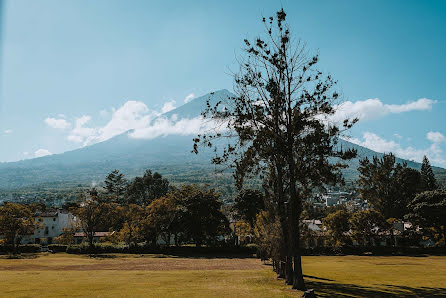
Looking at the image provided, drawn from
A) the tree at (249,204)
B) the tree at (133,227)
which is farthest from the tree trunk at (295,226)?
the tree at (249,204)

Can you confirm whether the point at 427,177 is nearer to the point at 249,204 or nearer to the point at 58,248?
the point at 249,204

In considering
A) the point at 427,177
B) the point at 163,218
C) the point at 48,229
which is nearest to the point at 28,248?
the point at 163,218

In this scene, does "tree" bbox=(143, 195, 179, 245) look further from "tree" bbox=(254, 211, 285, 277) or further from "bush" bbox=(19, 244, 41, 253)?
"tree" bbox=(254, 211, 285, 277)

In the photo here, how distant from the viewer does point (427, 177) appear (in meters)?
77.9

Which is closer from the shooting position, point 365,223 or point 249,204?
point 365,223

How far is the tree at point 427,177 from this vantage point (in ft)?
241

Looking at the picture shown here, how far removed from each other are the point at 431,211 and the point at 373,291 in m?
35.7

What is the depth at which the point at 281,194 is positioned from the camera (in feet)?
61.4

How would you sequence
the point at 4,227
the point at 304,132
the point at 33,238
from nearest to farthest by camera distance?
the point at 304,132 < the point at 4,227 < the point at 33,238

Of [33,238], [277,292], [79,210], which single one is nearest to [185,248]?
[79,210]

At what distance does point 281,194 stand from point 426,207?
35984 millimetres

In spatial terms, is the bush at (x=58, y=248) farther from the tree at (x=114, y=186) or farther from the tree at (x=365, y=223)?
the tree at (x=114, y=186)

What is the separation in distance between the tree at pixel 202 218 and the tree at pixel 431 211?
88.1ft

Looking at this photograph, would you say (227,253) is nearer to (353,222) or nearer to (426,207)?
(353,222)
